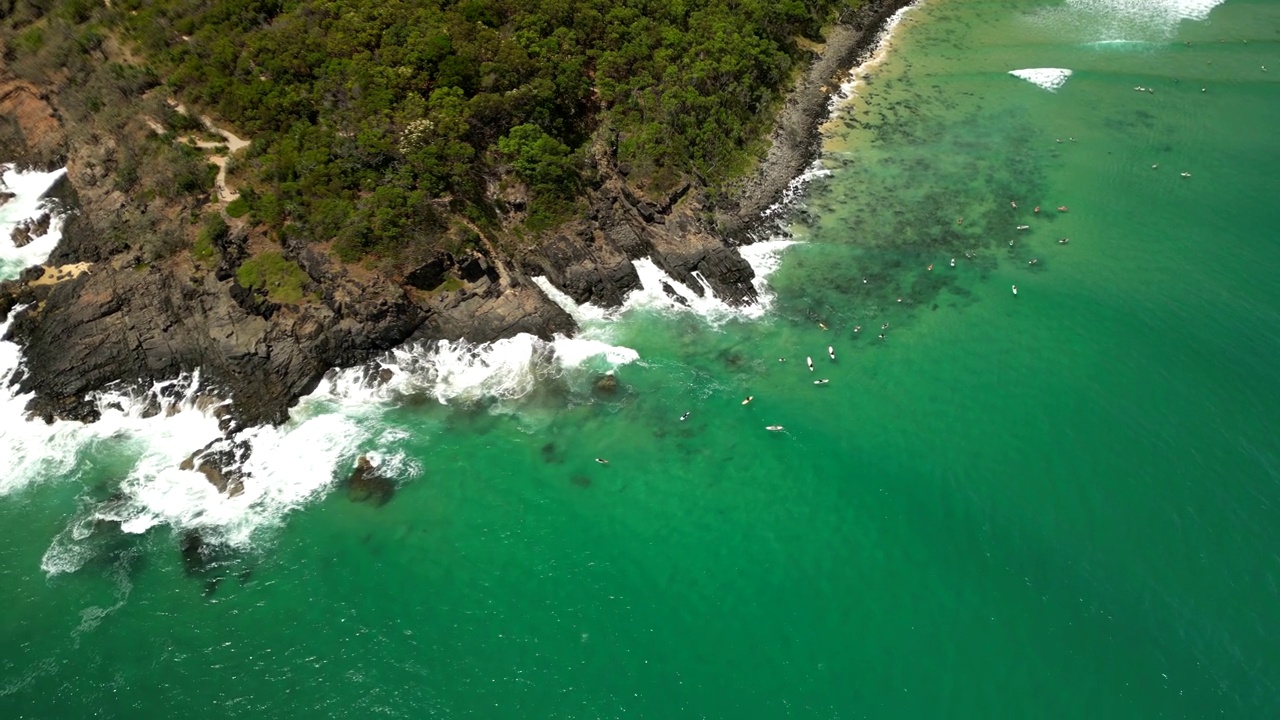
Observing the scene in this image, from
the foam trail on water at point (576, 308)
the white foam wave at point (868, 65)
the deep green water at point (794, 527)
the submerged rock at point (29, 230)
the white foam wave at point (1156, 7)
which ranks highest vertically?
the submerged rock at point (29, 230)

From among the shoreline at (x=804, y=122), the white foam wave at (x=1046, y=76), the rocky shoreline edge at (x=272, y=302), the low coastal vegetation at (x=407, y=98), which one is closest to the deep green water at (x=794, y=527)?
the rocky shoreline edge at (x=272, y=302)

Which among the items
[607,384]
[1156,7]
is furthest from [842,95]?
[1156,7]

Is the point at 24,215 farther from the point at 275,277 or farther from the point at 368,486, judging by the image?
the point at 368,486

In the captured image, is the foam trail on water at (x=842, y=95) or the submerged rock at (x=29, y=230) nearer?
the submerged rock at (x=29, y=230)

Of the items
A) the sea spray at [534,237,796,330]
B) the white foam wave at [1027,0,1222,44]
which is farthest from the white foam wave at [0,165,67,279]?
the white foam wave at [1027,0,1222,44]

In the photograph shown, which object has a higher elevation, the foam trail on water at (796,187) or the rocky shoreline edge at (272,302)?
the rocky shoreline edge at (272,302)

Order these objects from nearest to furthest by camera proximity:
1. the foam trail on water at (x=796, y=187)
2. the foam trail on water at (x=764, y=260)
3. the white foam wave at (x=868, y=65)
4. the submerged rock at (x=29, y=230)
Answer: the foam trail on water at (x=764, y=260), the submerged rock at (x=29, y=230), the foam trail on water at (x=796, y=187), the white foam wave at (x=868, y=65)

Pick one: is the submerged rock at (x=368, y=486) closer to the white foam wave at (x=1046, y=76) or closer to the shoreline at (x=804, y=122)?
the shoreline at (x=804, y=122)

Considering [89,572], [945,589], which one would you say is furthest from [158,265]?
[945,589]
